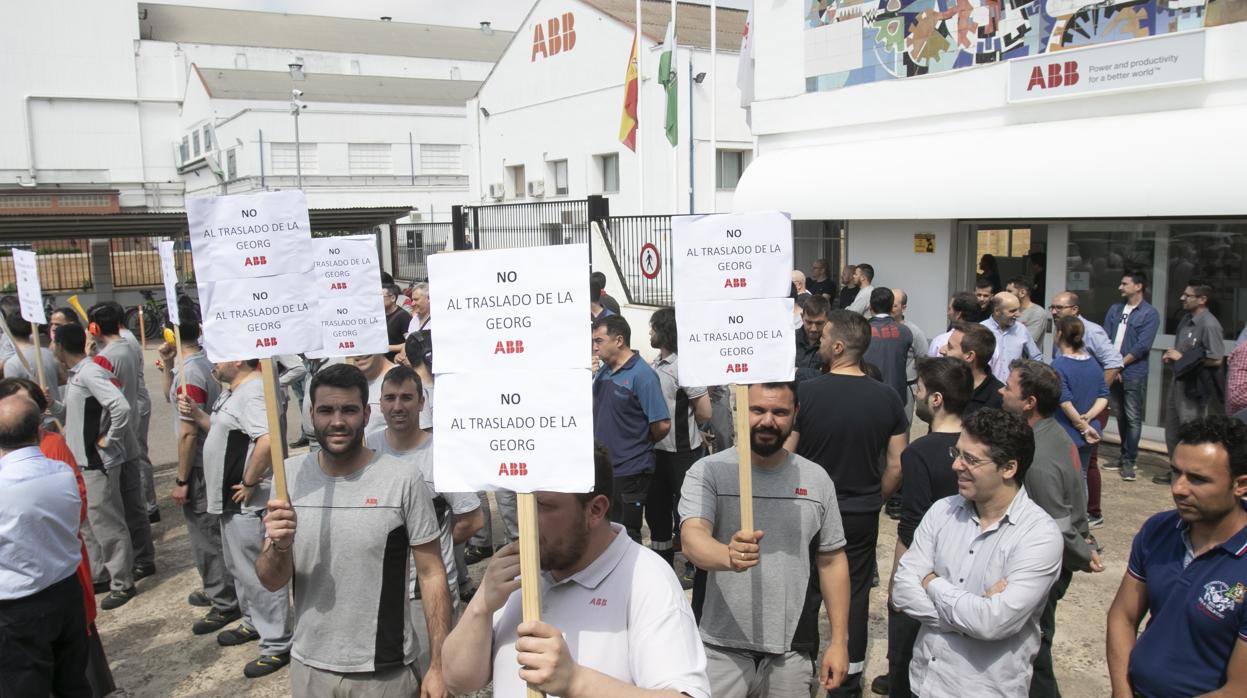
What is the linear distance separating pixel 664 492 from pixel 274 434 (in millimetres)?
3847

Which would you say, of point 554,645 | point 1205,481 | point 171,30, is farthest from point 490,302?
point 171,30

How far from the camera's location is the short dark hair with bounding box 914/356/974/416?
4570mm

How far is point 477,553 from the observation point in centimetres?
763

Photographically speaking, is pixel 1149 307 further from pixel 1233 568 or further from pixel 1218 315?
pixel 1233 568

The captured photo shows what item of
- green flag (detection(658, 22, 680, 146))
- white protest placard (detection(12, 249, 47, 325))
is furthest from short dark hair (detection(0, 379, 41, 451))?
green flag (detection(658, 22, 680, 146))

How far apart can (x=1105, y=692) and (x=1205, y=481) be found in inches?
103

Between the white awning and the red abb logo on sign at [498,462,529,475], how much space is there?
7.50m

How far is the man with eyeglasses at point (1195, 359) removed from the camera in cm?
847

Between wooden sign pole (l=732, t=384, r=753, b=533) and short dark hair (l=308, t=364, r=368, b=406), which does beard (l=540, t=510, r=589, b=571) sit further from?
short dark hair (l=308, t=364, r=368, b=406)

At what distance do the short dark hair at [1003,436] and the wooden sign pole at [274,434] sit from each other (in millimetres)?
2785

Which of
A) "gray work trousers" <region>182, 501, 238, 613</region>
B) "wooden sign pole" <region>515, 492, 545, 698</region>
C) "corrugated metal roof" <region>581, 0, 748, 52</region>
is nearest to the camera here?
"wooden sign pole" <region>515, 492, 545, 698</region>

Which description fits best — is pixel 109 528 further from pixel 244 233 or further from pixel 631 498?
pixel 244 233

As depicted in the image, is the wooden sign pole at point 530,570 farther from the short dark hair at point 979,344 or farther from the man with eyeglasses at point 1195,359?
the man with eyeglasses at point 1195,359

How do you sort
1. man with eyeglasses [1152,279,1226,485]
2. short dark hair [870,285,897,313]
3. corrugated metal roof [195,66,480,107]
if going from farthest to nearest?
corrugated metal roof [195,66,480,107] → man with eyeglasses [1152,279,1226,485] → short dark hair [870,285,897,313]
